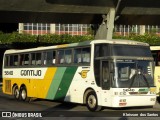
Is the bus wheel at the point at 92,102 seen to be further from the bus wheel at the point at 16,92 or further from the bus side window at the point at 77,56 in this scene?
the bus wheel at the point at 16,92

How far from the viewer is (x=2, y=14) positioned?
1272 inches

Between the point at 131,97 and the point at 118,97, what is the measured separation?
2.07 ft

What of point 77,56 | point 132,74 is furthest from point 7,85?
point 132,74

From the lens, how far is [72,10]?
32.2 m

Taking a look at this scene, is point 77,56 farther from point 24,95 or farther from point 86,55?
point 24,95

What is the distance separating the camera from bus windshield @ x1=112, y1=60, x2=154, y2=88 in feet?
57.5

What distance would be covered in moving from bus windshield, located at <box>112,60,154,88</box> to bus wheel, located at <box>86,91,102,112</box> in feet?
4.16

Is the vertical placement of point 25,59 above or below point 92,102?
above

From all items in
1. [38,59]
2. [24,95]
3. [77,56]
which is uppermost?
[77,56]

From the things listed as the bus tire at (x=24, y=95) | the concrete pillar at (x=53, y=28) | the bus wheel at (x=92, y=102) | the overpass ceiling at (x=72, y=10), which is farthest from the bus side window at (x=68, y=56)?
the concrete pillar at (x=53, y=28)

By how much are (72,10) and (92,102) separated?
48.6ft

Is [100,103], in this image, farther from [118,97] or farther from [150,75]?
[150,75]

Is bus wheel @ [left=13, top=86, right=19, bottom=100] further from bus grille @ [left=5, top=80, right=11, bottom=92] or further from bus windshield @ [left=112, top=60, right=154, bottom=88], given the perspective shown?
bus windshield @ [left=112, top=60, right=154, bottom=88]

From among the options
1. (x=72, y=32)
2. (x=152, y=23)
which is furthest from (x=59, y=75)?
(x=72, y=32)
